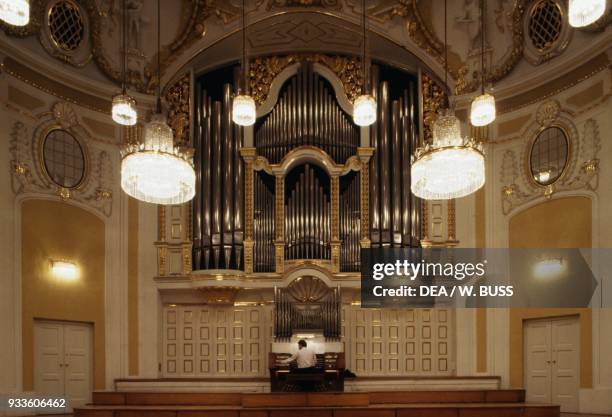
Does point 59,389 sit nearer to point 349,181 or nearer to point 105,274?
point 105,274

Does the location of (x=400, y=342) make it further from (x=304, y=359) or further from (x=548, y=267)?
(x=548, y=267)

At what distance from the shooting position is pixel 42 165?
31.9 feet

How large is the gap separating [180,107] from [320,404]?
587cm

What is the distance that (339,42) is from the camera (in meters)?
11.7

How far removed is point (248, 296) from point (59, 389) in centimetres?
337

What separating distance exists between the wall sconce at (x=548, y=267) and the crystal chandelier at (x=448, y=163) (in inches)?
150

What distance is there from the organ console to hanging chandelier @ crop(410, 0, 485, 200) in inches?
147

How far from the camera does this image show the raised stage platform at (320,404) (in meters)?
8.76

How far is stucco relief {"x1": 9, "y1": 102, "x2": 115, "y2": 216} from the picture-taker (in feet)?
30.7

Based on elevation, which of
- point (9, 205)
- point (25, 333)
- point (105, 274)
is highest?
point (9, 205)

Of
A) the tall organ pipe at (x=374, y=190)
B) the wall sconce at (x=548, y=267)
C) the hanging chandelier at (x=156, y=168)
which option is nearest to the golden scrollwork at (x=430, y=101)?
the tall organ pipe at (x=374, y=190)

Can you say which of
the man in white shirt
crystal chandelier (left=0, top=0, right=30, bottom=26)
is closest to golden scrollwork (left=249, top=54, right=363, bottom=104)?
the man in white shirt

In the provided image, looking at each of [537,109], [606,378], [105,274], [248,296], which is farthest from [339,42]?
[606,378]

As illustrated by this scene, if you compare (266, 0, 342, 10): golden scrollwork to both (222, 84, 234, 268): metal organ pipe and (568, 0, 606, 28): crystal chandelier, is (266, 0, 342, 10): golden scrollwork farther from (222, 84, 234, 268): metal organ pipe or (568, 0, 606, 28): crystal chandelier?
(568, 0, 606, 28): crystal chandelier
